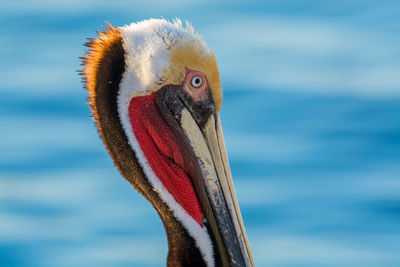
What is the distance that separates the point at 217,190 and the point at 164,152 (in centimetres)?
40

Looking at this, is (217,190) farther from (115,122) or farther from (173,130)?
(115,122)

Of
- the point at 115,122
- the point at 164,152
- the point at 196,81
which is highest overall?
the point at 196,81

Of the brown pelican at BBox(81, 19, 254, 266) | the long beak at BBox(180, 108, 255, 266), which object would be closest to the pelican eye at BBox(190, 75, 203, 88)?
the brown pelican at BBox(81, 19, 254, 266)

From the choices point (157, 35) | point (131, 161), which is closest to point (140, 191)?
point (131, 161)

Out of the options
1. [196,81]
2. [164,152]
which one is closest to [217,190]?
[164,152]

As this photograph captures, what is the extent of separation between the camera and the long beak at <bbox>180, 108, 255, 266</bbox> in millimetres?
5559

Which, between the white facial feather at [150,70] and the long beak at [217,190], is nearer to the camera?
the white facial feather at [150,70]

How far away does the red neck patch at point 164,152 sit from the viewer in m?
5.58

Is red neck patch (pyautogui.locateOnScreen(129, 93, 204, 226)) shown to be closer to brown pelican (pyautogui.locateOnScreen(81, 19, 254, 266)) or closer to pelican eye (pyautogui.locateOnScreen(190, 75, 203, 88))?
brown pelican (pyautogui.locateOnScreen(81, 19, 254, 266))

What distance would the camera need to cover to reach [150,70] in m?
5.46

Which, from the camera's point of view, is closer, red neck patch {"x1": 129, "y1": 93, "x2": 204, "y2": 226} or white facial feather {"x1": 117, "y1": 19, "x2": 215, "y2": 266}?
white facial feather {"x1": 117, "y1": 19, "x2": 215, "y2": 266}

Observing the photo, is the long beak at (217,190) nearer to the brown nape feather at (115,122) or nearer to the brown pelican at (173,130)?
the brown pelican at (173,130)

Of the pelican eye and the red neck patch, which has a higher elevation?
the pelican eye

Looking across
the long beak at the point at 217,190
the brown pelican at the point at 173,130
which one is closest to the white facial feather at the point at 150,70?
the brown pelican at the point at 173,130
